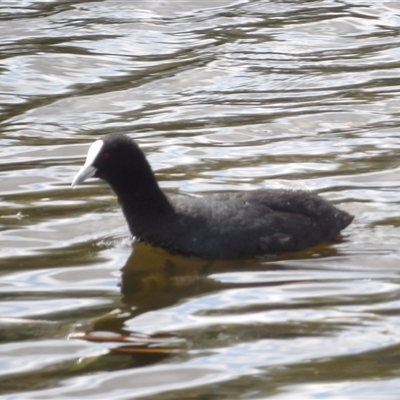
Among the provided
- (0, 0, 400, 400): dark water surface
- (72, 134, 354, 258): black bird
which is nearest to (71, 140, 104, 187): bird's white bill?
(72, 134, 354, 258): black bird

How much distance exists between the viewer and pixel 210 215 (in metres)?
5.99

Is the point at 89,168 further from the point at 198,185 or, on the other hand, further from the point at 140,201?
the point at 198,185

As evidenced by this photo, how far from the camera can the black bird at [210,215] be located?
5.91m

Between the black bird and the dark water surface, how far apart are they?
94 millimetres

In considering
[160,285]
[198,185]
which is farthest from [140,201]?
[198,185]

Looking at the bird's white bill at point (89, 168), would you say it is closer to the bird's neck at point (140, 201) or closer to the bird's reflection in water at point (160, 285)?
the bird's neck at point (140, 201)

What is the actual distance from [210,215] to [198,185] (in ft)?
3.89

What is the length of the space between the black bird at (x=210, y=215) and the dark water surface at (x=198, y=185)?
94mm

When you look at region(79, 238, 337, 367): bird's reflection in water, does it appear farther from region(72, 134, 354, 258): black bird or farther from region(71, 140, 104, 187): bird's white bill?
region(71, 140, 104, 187): bird's white bill

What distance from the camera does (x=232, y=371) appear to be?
430 centimetres

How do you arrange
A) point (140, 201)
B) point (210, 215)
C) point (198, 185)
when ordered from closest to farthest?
point (210, 215) → point (140, 201) → point (198, 185)

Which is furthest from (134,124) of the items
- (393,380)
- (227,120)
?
(393,380)

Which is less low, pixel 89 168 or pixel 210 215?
pixel 89 168

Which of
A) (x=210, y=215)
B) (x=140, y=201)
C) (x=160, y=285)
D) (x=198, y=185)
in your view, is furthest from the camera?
(x=198, y=185)
